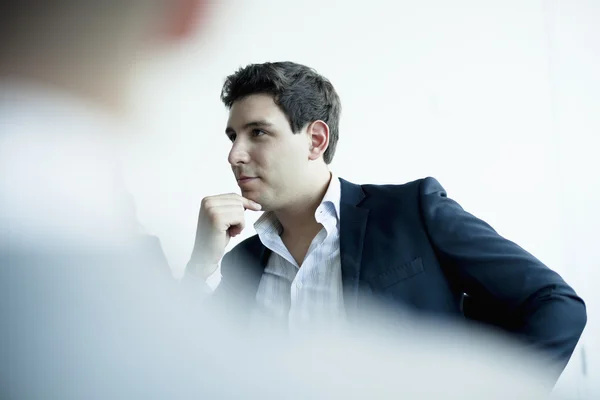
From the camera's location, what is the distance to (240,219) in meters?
0.81

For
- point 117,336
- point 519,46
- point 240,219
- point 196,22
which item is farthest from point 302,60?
point 117,336

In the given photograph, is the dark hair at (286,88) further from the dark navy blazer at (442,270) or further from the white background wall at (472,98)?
the dark navy blazer at (442,270)

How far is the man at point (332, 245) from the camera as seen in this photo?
716 millimetres

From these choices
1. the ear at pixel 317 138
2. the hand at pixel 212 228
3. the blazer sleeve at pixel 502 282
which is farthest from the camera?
the ear at pixel 317 138

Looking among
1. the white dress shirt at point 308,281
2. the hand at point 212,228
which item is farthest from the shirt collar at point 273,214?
the hand at point 212,228

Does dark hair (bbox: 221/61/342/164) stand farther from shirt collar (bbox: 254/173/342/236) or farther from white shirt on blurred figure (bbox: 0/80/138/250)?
white shirt on blurred figure (bbox: 0/80/138/250)

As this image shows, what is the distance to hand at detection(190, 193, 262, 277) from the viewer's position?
2.58ft

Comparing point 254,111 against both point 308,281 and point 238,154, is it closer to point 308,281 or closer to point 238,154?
point 238,154

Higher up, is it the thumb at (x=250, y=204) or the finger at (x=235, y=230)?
the thumb at (x=250, y=204)

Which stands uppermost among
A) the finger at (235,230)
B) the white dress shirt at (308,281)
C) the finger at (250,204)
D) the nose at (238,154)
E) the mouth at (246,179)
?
the nose at (238,154)

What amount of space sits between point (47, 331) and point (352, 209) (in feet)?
1.46

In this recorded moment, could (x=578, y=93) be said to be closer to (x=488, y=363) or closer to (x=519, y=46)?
(x=519, y=46)

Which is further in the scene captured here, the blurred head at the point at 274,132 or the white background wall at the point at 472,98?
the white background wall at the point at 472,98

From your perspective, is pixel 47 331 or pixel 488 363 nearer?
pixel 47 331
